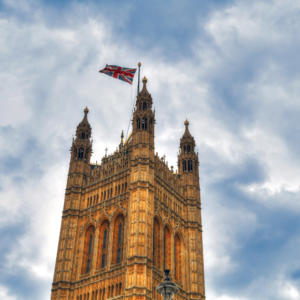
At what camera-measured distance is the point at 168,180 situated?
196ft

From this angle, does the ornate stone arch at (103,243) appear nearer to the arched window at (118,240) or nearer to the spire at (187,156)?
the arched window at (118,240)

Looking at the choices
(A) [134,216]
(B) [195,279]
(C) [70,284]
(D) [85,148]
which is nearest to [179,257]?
(B) [195,279]

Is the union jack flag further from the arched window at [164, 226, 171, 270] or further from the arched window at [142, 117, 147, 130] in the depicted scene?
the arched window at [164, 226, 171, 270]

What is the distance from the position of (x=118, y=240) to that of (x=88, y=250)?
4.37 meters

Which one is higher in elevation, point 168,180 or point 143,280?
point 168,180

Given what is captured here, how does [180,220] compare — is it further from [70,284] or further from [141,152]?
[70,284]

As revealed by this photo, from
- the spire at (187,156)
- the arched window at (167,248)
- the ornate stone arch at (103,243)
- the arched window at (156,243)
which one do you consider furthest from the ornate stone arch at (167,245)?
the spire at (187,156)

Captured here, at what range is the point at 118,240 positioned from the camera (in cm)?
5244

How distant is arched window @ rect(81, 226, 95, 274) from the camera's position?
5279 centimetres

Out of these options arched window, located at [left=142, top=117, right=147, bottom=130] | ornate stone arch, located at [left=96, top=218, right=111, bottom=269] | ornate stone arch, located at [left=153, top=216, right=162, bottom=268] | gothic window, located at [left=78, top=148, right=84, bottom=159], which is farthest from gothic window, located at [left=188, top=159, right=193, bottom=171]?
ornate stone arch, located at [left=96, top=218, right=111, bottom=269]

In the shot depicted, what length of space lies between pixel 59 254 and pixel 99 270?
19.8 feet

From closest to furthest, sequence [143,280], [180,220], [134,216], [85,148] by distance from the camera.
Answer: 1. [143,280]
2. [134,216]
3. [180,220]
4. [85,148]

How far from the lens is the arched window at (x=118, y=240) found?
5094 cm

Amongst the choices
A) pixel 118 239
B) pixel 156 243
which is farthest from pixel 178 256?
pixel 118 239
